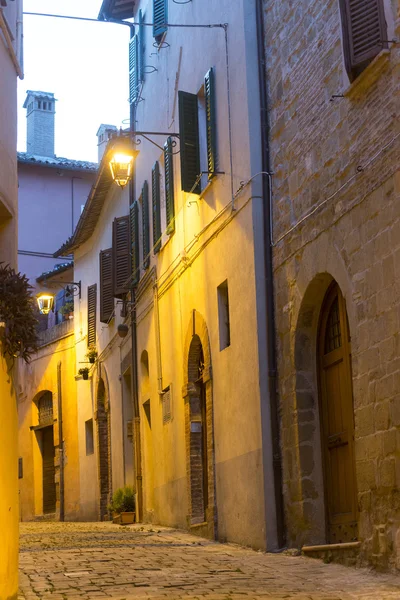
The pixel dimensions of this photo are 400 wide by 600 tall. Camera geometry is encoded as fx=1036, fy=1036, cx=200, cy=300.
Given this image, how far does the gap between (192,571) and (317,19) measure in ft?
18.4

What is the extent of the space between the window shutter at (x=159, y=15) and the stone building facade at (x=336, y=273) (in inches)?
235

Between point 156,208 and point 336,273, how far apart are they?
8581 mm

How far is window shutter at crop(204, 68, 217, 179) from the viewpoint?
45.8 feet

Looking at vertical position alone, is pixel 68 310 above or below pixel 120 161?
above

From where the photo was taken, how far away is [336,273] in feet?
32.5

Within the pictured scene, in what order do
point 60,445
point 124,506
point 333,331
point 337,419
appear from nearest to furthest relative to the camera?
point 337,419 → point 333,331 → point 124,506 → point 60,445

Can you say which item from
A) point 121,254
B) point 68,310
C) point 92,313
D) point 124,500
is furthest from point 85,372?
point 124,500

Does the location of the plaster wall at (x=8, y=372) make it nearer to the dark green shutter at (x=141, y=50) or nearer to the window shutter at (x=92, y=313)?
the dark green shutter at (x=141, y=50)

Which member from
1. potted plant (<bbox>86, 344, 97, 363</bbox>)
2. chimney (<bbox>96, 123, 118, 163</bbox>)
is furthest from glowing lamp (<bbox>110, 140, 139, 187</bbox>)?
chimney (<bbox>96, 123, 118, 163</bbox>)

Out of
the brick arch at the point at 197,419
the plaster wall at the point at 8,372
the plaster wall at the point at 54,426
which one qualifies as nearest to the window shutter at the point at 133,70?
the brick arch at the point at 197,419

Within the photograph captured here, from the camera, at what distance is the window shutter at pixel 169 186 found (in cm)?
1659

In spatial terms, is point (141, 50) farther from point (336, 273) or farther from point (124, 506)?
point (336, 273)

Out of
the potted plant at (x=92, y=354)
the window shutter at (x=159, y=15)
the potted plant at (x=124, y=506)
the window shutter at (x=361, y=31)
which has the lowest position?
the potted plant at (x=124, y=506)

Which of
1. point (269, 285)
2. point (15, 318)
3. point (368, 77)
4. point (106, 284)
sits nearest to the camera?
point (15, 318)
